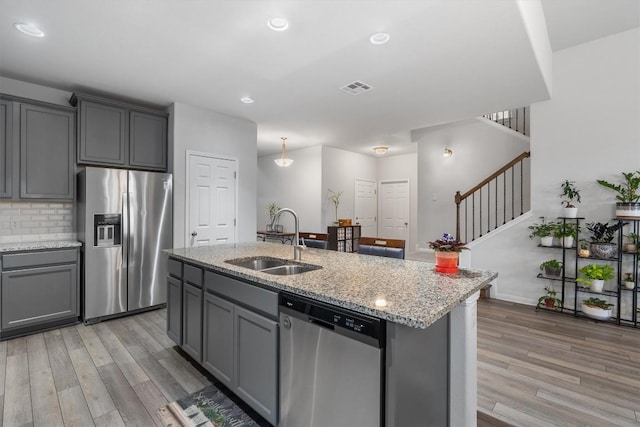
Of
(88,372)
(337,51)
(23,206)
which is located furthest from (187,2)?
(23,206)

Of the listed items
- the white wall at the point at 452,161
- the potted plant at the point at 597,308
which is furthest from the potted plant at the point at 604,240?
the white wall at the point at 452,161

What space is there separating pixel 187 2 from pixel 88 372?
289 cm

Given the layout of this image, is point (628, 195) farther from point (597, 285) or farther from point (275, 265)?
point (275, 265)

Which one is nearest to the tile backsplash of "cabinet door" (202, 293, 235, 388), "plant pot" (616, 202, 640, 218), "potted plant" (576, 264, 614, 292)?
"cabinet door" (202, 293, 235, 388)

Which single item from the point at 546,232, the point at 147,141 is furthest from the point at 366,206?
the point at 147,141

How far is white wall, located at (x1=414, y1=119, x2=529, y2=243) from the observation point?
5.43 metres

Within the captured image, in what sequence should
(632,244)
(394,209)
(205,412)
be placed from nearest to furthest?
(205,412)
(632,244)
(394,209)

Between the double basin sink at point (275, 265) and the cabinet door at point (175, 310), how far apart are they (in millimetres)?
629

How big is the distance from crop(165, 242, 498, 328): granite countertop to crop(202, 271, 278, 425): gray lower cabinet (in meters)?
0.11

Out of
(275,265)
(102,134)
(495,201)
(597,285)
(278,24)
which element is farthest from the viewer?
(495,201)

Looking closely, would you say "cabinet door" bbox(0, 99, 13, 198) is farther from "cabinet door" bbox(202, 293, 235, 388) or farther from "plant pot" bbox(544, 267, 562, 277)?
"plant pot" bbox(544, 267, 562, 277)

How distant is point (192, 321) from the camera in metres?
2.42

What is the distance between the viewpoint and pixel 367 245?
2.95 meters

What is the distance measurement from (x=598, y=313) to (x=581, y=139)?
6.81 ft
